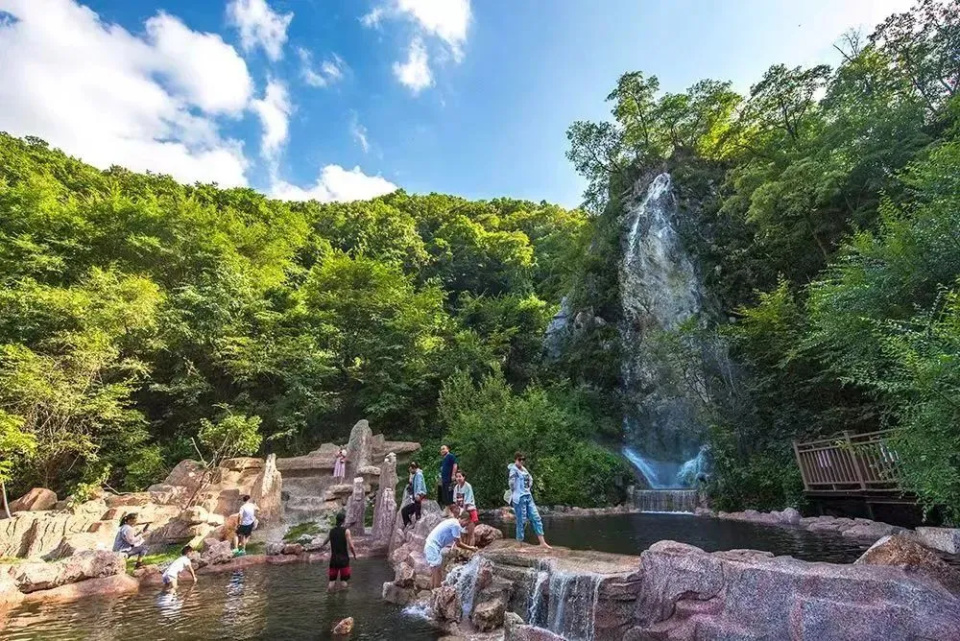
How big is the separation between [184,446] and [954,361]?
22.0m

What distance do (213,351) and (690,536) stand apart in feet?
63.6

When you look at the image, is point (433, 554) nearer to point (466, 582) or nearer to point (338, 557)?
point (466, 582)

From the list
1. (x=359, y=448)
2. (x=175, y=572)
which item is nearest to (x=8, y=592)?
(x=175, y=572)

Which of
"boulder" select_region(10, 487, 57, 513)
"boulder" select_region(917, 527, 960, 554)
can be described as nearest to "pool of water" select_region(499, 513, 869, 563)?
"boulder" select_region(917, 527, 960, 554)

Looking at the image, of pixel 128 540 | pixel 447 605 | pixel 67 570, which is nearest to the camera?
pixel 447 605

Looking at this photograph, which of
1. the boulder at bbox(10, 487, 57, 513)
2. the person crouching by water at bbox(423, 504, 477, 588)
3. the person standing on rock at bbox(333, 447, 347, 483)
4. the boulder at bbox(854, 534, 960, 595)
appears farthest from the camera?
the person standing on rock at bbox(333, 447, 347, 483)

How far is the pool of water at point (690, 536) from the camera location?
344 inches

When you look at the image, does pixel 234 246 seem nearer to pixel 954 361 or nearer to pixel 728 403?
pixel 728 403

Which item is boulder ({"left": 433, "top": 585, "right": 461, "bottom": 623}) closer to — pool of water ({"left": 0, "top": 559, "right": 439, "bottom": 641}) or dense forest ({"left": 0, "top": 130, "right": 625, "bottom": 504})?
pool of water ({"left": 0, "top": 559, "right": 439, "bottom": 641})

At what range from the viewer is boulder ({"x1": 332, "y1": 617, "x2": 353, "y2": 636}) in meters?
6.06

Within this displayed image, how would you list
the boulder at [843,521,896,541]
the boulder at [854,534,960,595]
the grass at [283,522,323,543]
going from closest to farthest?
1. the boulder at [854,534,960,595]
2. the boulder at [843,521,896,541]
3. the grass at [283,522,323,543]

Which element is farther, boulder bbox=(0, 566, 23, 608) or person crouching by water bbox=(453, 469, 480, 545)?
person crouching by water bbox=(453, 469, 480, 545)

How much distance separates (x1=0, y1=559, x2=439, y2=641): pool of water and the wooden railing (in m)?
9.86

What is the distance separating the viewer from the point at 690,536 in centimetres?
1052
